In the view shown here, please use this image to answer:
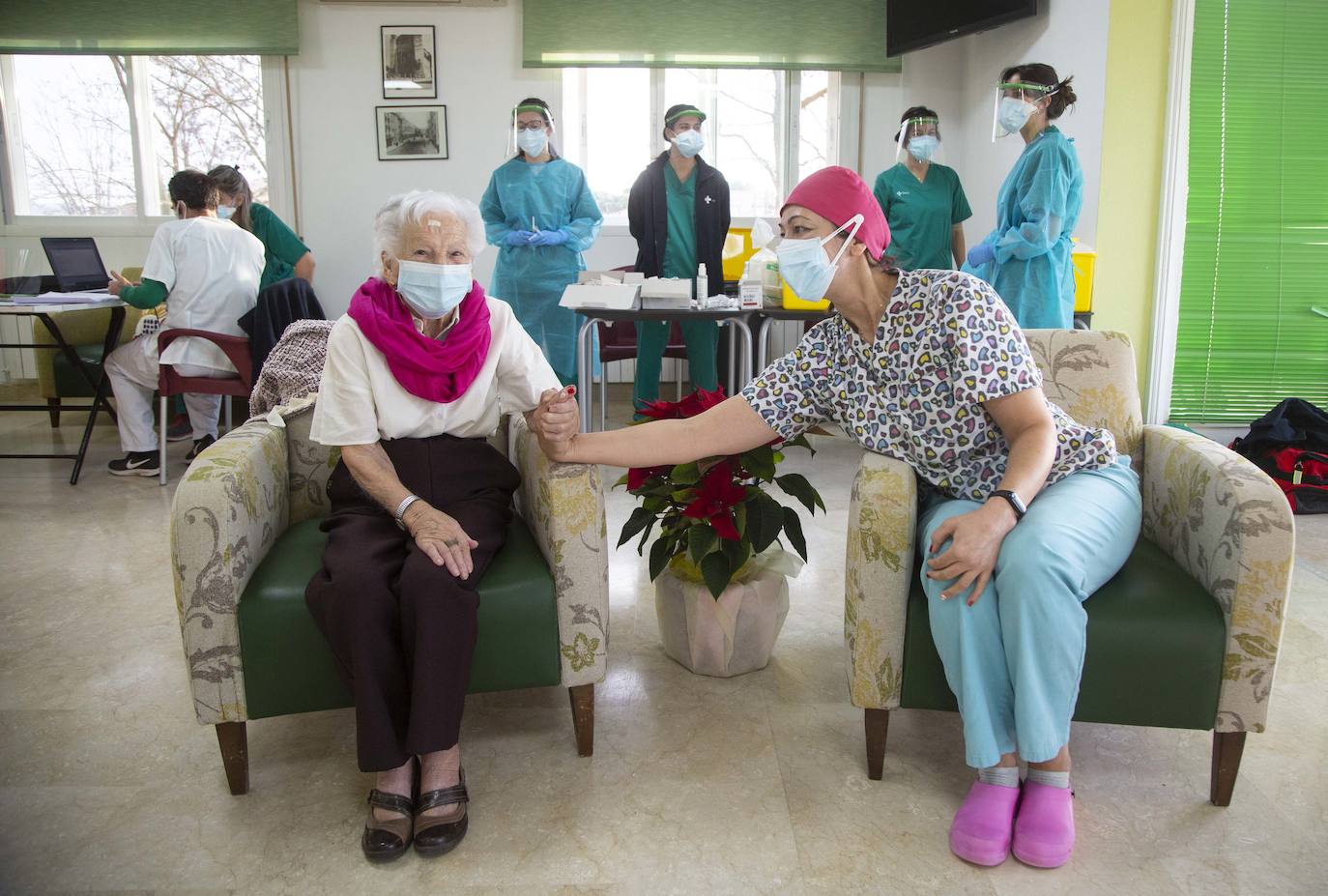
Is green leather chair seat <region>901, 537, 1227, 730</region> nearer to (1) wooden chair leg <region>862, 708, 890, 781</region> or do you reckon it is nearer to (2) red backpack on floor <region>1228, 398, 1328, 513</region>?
(1) wooden chair leg <region>862, 708, 890, 781</region>

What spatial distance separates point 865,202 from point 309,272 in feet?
12.4

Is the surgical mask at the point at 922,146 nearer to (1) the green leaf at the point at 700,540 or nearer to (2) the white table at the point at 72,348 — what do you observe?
(1) the green leaf at the point at 700,540

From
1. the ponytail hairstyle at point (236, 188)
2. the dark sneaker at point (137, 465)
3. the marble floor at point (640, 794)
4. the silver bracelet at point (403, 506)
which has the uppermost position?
the ponytail hairstyle at point (236, 188)

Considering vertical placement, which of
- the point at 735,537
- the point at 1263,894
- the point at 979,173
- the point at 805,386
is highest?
the point at 979,173

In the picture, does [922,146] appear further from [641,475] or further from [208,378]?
[208,378]

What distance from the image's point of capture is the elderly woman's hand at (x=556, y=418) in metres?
1.73

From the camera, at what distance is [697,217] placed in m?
4.37

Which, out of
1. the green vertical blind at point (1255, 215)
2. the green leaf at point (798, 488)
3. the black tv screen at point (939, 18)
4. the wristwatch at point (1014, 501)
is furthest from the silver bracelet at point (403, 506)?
the black tv screen at point (939, 18)

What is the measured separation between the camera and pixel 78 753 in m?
1.85

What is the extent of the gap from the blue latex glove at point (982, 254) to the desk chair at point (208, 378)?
9.33ft

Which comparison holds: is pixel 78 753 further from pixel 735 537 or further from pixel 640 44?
pixel 640 44

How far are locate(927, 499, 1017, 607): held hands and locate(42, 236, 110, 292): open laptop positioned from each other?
438cm

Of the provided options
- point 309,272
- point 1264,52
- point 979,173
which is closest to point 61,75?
point 309,272

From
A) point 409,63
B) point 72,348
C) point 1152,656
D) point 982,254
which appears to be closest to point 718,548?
point 1152,656
